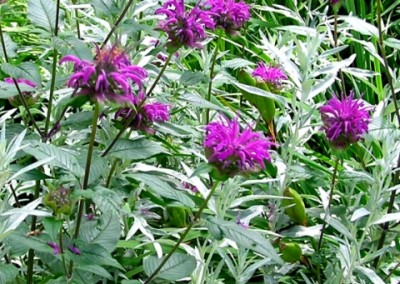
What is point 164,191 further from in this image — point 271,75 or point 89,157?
point 271,75

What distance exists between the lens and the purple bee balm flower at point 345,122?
132 cm

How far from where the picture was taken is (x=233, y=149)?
104 cm

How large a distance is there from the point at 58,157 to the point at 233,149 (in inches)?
10.8

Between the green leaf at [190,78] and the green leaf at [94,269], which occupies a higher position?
the green leaf at [190,78]

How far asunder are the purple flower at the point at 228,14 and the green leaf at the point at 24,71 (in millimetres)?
436

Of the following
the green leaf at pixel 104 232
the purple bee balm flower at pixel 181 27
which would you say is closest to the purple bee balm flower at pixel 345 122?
the purple bee balm flower at pixel 181 27

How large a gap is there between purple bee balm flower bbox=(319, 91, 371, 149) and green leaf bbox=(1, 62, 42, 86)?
0.57 metres

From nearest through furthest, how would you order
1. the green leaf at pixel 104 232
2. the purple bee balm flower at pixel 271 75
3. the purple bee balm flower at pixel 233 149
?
the purple bee balm flower at pixel 233 149, the green leaf at pixel 104 232, the purple bee balm flower at pixel 271 75

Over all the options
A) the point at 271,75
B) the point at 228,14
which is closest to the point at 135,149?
the point at 228,14

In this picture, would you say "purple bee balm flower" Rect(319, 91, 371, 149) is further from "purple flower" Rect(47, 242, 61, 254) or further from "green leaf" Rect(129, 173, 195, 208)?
"purple flower" Rect(47, 242, 61, 254)

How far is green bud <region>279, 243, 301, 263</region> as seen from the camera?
136 centimetres

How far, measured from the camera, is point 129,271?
138 centimetres

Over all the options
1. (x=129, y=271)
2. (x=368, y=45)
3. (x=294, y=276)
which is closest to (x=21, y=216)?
(x=129, y=271)

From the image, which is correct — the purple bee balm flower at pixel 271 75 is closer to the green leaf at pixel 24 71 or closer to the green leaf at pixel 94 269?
the green leaf at pixel 24 71
